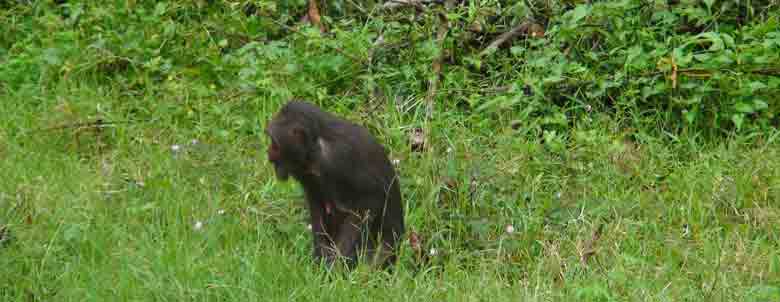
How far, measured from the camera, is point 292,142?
4.68 metres

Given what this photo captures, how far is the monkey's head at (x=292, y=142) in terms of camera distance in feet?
15.4

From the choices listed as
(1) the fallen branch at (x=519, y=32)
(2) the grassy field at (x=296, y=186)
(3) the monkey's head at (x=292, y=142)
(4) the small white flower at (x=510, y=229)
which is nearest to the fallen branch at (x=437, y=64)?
(2) the grassy field at (x=296, y=186)

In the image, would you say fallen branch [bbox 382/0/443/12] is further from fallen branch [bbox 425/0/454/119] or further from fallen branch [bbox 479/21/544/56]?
fallen branch [bbox 479/21/544/56]

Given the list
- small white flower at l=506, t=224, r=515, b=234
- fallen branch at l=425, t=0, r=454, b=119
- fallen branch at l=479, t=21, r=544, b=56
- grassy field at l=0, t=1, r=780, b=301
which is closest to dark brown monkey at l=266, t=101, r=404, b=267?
grassy field at l=0, t=1, r=780, b=301

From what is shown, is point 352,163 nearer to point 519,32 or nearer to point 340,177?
point 340,177

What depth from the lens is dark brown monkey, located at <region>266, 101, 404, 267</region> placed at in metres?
4.68

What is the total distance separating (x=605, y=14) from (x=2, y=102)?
140 inches

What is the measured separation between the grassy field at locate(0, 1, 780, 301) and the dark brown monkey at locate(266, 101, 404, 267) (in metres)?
0.15

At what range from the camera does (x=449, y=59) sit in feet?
21.7

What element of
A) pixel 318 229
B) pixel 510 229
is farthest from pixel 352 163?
pixel 510 229

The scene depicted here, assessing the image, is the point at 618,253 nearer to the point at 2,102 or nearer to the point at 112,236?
the point at 112,236

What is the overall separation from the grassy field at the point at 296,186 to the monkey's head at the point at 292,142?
394mm

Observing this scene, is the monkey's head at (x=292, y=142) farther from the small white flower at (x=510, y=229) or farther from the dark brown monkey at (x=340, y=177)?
the small white flower at (x=510, y=229)

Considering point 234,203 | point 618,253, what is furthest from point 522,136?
point 234,203
